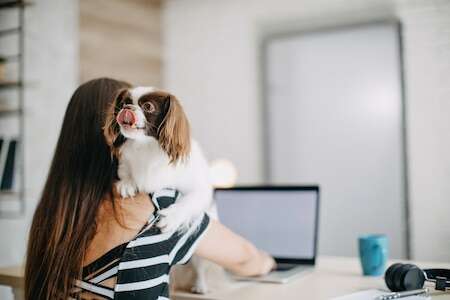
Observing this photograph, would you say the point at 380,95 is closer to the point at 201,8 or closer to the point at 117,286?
the point at 201,8

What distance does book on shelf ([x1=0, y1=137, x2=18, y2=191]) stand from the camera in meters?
1.95

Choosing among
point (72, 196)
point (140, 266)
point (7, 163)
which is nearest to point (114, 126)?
point (72, 196)

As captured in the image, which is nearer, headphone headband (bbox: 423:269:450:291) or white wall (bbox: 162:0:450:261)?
headphone headband (bbox: 423:269:450:291)

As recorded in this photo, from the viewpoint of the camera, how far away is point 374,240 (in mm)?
1553

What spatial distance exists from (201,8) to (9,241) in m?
1.84

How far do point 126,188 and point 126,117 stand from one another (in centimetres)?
18

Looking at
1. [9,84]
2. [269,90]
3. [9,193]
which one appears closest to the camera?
[9,193]

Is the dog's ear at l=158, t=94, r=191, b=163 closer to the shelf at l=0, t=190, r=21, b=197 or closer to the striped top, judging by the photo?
the striped top

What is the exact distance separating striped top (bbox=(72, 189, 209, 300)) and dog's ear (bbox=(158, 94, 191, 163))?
4.0 inches

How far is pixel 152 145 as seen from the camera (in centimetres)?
121

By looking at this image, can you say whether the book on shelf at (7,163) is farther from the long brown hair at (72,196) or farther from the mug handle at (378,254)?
the mug handle at (378,254)

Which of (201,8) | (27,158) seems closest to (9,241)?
(27,158)

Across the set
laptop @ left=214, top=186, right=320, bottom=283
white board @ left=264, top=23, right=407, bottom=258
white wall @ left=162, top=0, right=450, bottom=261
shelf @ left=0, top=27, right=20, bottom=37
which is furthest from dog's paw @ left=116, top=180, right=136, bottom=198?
white board @ left=264, top=23, right=407, bottom=258

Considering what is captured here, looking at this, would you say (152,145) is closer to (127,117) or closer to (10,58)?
(127,117)
